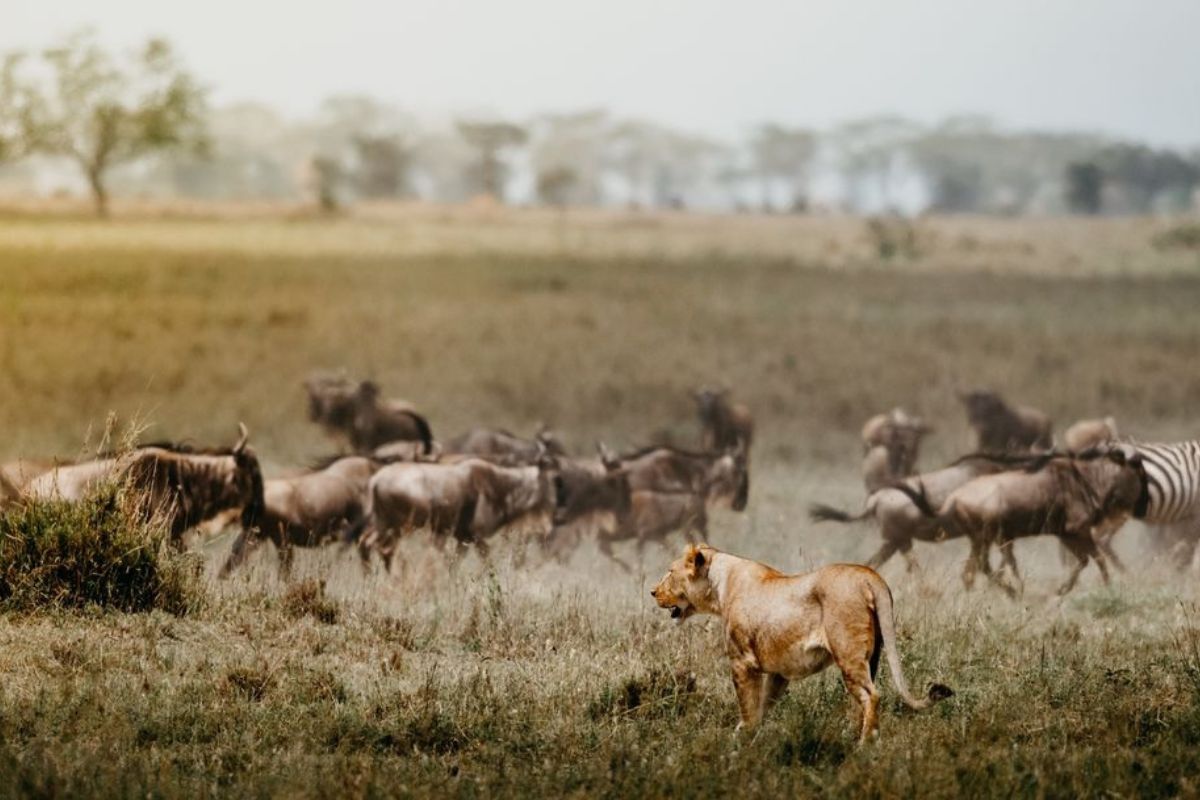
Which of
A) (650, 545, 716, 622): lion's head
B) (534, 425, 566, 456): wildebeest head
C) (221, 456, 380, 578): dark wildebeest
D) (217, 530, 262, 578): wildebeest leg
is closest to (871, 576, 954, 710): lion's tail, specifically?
(650, 545, 716, 622): lion's head

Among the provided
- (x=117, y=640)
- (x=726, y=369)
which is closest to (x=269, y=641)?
(x=117, y=640)

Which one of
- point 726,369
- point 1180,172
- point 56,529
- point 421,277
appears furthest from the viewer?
point 1180,172

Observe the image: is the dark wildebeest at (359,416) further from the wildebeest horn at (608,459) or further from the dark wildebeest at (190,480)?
the dark wildebeest at (190,480)

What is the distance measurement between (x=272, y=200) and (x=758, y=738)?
3168 centimetres

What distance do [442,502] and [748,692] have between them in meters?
5.73

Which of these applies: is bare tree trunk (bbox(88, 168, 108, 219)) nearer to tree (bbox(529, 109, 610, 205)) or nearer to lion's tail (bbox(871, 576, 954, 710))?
tree (bbox(529, 109, 610, 205))

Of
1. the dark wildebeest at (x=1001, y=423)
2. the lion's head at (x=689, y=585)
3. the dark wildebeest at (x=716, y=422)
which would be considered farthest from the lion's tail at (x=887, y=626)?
the dark wildebeest at (x=716, y=422)

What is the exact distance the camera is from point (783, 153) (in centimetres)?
5322

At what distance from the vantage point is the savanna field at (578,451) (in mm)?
6215

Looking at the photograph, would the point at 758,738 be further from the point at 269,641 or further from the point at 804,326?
the point at 804,326

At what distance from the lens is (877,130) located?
2115 inches

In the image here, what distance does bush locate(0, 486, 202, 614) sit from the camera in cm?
826

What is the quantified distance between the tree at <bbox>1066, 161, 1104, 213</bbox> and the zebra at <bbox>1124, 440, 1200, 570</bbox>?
28306mm

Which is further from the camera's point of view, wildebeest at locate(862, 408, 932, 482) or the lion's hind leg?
wildebeest at locate(862, 408, 932, 482)
